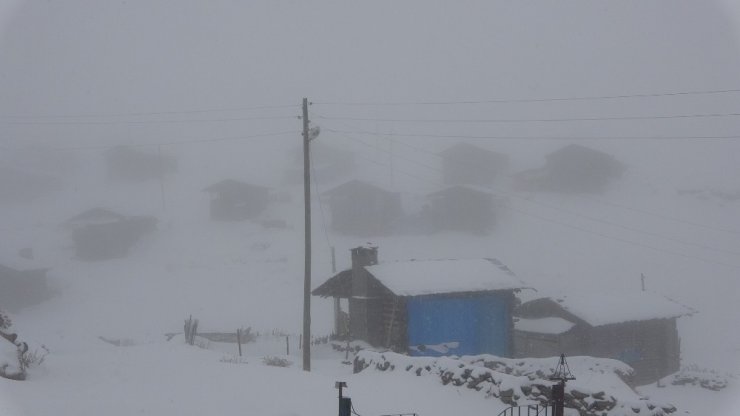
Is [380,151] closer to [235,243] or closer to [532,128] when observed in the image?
[532,128]

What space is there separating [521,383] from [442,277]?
13285 mm

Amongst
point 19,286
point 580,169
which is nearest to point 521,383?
point 19,286

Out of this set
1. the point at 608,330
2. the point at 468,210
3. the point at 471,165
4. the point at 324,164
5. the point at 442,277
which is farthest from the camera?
the point at 324,164

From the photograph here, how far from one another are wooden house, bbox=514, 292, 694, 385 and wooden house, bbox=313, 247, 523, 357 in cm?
210

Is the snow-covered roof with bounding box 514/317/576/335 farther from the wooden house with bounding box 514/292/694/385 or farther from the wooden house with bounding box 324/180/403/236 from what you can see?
the wooden house with bounding box 324/180/403/236

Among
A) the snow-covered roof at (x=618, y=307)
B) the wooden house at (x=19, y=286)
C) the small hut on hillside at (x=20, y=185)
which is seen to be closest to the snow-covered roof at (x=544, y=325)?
the snow-covered roof at (x=618, y=307)

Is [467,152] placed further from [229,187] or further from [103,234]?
[103,234]

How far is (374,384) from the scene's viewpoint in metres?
13.3

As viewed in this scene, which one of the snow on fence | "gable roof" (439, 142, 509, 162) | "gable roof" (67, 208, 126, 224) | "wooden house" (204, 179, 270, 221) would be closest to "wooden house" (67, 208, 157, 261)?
"gable roof" (67, 208, 126, 224)

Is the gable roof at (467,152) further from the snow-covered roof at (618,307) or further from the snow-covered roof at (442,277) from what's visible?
the snow-covered roof at (442,277)

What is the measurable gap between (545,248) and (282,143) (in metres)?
97.2

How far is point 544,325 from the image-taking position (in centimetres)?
2653

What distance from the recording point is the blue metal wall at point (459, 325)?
23.6 meters

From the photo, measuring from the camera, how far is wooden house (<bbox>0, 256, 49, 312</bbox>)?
4234 cm
